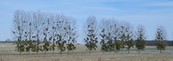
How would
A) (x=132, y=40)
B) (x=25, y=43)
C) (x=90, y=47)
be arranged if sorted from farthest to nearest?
(x=132, y=40), (x=90, y=47), (x=25, y=43)

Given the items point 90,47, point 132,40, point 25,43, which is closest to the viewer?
point 25,43

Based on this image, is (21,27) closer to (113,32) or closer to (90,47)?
(90,47)

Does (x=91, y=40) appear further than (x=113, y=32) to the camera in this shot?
No

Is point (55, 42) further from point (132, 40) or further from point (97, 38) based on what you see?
point (132, 40)

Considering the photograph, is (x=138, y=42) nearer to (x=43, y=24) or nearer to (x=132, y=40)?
(x=132, y=40)

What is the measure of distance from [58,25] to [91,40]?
7913mm

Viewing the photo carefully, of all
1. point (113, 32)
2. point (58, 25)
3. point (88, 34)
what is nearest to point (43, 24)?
point (58, 25)

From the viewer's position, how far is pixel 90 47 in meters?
87.4

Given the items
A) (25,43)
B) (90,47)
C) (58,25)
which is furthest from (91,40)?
(25,43)

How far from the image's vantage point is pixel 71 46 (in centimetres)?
8562

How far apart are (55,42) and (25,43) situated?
7261mm

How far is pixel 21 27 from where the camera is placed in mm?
85375

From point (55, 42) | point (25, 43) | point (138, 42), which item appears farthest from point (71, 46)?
point (138, 42)

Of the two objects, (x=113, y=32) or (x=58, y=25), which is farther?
(x=113, y=32)
